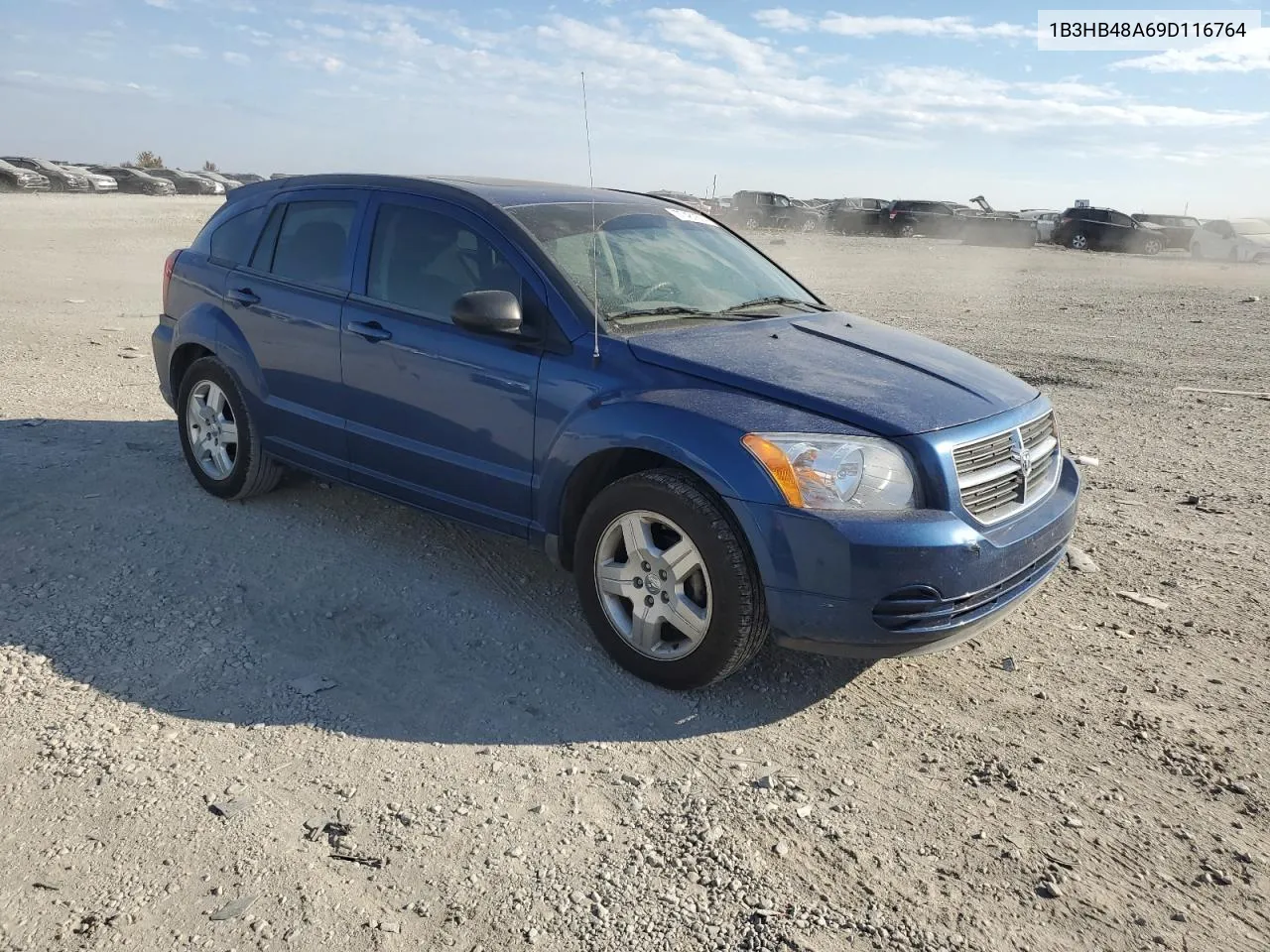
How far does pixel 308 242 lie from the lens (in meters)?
5.14

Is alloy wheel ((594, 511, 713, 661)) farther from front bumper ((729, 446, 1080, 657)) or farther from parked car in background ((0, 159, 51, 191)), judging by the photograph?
parked car in background ((0, 159, 51, 191))

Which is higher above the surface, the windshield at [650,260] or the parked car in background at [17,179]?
the parked car in background at [17,179]

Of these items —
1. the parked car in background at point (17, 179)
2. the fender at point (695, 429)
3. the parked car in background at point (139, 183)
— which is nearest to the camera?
the fender at point (695, 429)

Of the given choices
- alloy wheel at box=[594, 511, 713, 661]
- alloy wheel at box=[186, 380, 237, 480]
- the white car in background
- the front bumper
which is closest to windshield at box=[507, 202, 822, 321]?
alloy wheel at box=[594, 511, 713, 661]

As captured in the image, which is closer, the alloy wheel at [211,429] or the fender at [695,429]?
the fender at [695,429]

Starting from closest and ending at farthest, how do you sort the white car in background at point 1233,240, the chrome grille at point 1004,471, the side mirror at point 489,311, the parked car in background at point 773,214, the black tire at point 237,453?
1. the chrome grille at point 1004,471
2. the side mirror at point 489,311
3. the black tire at point 237,453
4. the white car in background at point 1233,240
5. the parked car in background at point 773,214

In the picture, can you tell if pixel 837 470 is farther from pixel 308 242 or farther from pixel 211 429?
pixel 211 429

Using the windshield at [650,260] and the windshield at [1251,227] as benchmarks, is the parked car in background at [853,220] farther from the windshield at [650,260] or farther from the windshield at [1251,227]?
the windshield at [650,260]

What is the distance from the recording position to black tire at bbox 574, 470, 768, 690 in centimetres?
351

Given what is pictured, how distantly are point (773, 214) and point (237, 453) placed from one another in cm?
3914

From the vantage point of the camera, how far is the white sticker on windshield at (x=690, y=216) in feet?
17.0

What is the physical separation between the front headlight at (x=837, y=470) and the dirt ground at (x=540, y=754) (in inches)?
32.8

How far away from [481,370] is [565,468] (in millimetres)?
590

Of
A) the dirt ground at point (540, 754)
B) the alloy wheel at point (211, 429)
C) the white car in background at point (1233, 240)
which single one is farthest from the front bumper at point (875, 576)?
the white car in background at point (1233, 240)
